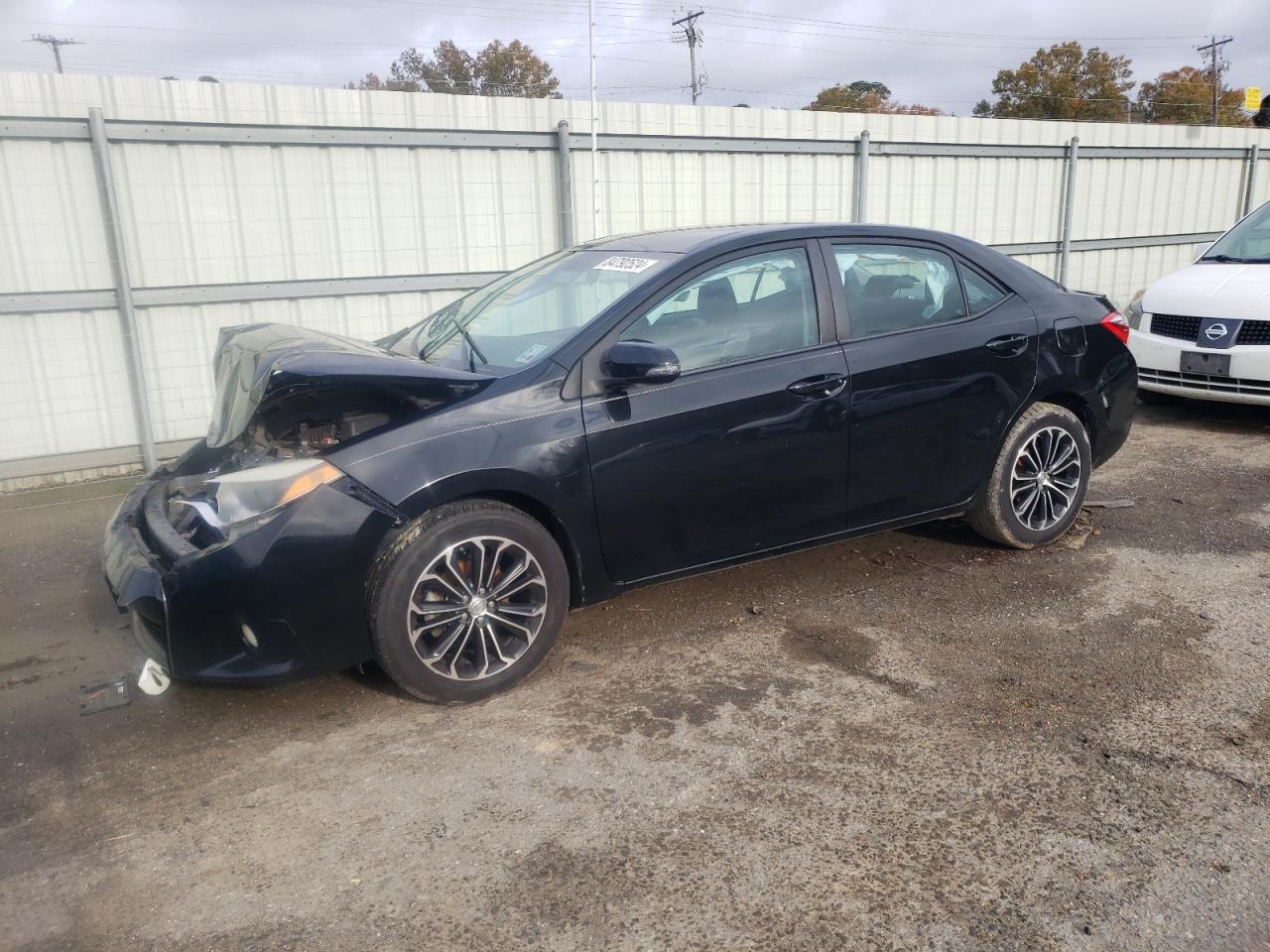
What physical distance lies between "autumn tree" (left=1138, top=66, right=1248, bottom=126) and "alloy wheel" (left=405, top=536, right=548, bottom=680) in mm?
61026

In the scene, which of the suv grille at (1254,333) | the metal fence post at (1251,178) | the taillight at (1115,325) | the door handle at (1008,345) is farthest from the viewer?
the metal fence post at (1251,178)

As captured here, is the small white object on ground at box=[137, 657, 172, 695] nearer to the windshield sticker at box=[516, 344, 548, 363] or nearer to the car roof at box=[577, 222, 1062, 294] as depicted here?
the windshield sticker at box=[516, 344, 548, 363]

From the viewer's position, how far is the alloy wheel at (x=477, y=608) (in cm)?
351

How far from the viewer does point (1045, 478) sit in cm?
495

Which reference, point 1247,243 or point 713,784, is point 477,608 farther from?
point 1247,243

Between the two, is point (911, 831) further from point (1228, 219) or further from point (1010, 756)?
point (1228, 219)

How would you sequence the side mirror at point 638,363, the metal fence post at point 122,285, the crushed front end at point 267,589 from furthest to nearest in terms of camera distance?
the metal fence post at point 122,285
the side mirror at point 638,363
the crushed front end at point 267,589

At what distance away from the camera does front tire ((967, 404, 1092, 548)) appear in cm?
481

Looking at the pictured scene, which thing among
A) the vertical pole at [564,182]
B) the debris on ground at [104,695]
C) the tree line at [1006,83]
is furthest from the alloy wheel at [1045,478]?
the tree line at [1006,83]

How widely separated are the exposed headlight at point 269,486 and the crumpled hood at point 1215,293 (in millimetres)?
6620

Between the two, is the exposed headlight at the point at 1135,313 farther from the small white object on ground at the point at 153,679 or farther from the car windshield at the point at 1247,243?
the small white object on ground at the point at 153,679

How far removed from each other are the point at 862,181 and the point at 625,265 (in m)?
6.19

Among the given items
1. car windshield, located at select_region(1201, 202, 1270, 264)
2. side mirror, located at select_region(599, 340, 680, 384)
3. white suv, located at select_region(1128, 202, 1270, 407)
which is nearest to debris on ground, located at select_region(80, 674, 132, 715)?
side mirror, located at select_region(599, 340, 680, 384)

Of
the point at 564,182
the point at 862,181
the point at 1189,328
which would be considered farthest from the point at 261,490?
the point at 862,181
